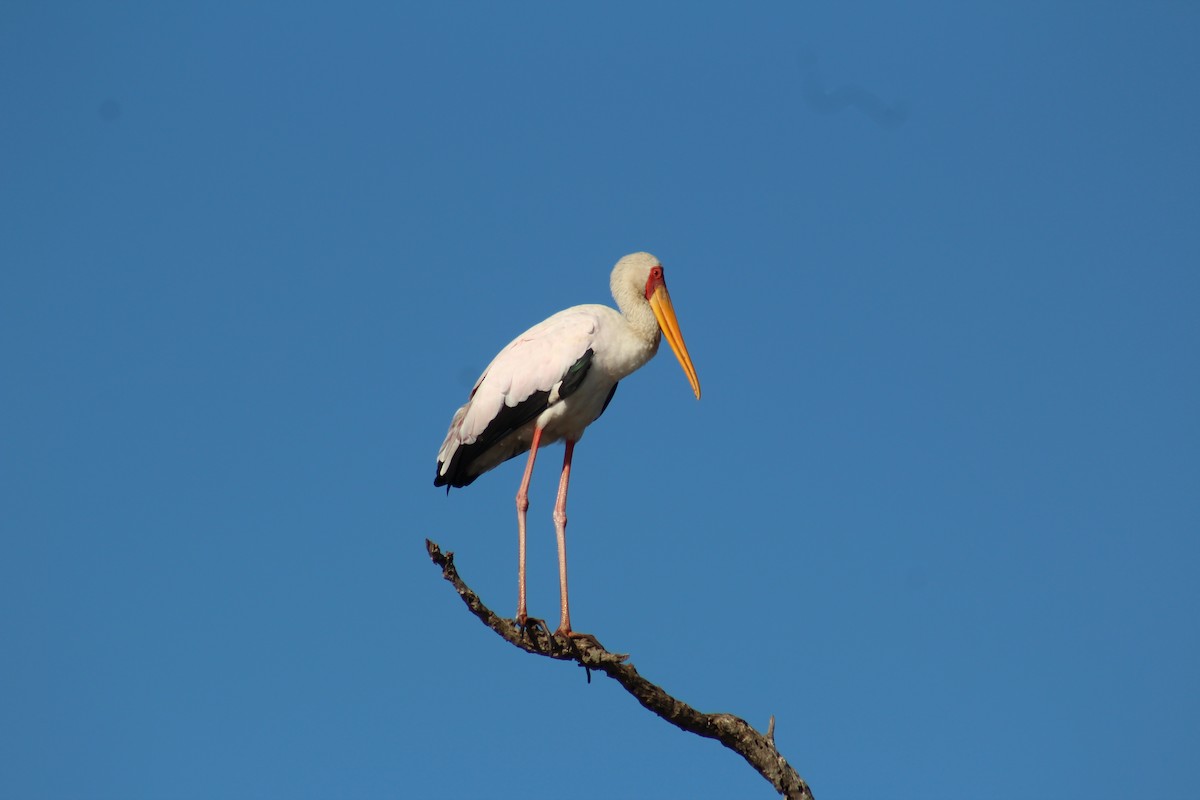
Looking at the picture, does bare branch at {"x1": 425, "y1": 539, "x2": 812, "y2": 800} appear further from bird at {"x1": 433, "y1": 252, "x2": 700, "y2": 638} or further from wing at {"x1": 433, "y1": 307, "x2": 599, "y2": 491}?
wing at {"x1": 433, "y1": 307, "x2": 599, "y2": 491}

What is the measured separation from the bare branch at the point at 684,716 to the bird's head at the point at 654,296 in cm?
311

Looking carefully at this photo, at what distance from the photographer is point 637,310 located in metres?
11.0

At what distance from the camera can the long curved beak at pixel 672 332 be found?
11.1m

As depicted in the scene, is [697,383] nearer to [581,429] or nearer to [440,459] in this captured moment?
[581,429]

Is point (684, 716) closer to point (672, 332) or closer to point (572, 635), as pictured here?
point (572, 635)

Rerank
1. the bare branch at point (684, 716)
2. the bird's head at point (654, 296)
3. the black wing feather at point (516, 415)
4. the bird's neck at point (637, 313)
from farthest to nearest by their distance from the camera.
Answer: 1. the bird's head at point (654, 296)
2. the bird's neck at point (637, 313)
3. the black wing feather at point (516, 415)
4. the bare branch at point (684, 716)

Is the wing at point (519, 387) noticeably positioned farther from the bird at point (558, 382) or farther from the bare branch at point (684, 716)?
the bare branch at point (684, 716)

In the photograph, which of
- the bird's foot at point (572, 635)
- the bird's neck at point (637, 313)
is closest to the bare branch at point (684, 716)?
the bird's foot at point (572, 635)

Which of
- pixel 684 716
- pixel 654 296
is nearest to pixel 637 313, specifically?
pixel 654 296

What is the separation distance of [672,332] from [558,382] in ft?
3.98

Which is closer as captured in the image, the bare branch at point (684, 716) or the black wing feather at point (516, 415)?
the bare branch at point (684, 716)

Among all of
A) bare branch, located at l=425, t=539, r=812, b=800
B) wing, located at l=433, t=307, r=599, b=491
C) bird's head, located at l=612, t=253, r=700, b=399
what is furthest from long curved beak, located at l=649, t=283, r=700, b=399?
bare branch, located at l=425, t=539, r=812, b=800

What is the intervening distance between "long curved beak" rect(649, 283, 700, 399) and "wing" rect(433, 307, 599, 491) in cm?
60

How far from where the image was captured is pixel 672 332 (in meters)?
11.1
